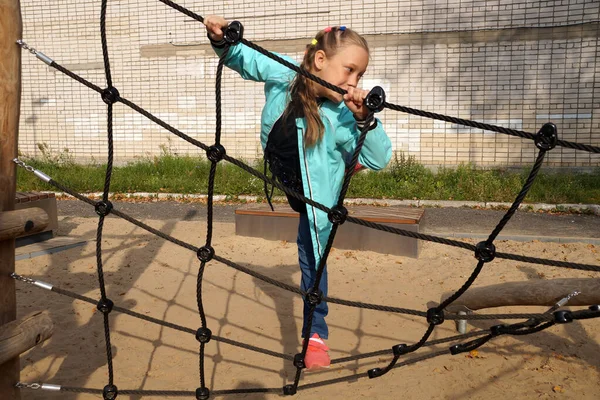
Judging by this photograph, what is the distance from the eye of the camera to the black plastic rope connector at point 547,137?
1.71m

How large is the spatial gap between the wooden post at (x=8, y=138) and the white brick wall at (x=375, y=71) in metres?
7.96

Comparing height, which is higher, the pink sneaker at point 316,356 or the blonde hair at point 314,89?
the blonde hair at point 314,89

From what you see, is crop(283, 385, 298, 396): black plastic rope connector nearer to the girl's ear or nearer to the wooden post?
the wooden post

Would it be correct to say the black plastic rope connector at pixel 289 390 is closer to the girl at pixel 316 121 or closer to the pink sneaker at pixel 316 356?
the pink sneaker at pixel 316 356

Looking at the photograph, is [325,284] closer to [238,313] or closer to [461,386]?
[461,386]

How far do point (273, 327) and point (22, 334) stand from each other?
1996 millimetres

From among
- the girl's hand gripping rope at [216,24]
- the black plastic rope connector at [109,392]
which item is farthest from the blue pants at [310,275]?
the girl's hand gripping rope at [216,24]

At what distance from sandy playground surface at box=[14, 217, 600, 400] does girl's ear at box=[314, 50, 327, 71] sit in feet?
4.92

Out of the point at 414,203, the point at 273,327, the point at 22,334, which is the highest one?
the point at 22,334

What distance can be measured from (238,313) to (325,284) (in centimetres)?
137

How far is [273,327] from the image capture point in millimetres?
3854

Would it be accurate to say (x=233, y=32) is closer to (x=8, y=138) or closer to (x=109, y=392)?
(x=8, y=138)

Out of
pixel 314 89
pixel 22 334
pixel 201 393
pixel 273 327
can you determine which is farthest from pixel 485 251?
pixel 273 327

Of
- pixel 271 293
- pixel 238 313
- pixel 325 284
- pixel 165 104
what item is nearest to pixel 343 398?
pixel 325 284
